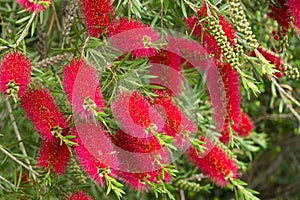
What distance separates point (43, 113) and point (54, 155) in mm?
106

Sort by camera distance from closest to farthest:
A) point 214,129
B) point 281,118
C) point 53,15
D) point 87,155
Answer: point 87,155 < point 214,129 < point 53,15 < point 281,118

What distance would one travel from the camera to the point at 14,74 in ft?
3.51

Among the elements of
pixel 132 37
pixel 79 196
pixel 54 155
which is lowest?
pixel 79 196

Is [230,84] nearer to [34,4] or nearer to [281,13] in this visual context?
[281,13]

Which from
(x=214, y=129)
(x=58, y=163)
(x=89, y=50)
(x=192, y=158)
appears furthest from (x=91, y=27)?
(x=214, y=129)

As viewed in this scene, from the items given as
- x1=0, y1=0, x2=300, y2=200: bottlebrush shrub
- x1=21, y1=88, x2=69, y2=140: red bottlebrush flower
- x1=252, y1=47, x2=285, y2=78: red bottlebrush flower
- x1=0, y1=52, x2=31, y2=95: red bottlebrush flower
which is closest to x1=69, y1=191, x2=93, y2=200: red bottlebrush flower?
x1=0, y1=0, x2=300, y2=200: bottlebrush shrub

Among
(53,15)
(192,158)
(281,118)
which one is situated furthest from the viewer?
(281,118)

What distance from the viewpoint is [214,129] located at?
61.5 inches

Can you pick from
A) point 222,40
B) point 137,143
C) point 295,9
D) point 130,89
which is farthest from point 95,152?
point 295,9

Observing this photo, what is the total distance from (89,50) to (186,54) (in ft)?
0.85

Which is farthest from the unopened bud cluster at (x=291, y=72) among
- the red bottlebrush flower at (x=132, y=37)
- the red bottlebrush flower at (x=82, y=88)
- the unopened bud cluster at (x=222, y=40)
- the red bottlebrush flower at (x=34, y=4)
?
the red bottlebrush flower at (x=34, y=4)

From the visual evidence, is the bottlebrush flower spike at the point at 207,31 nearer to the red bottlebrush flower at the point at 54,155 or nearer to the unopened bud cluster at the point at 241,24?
the unopened bud cluster at the point at 241,24

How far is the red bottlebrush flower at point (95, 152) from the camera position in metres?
1.06

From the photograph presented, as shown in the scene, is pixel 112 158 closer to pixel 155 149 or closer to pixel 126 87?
pixel 155 149
